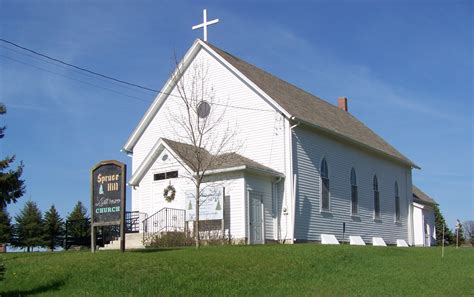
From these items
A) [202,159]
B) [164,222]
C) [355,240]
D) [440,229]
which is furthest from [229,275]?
[440,229]

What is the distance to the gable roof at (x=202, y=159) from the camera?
80.8 feet

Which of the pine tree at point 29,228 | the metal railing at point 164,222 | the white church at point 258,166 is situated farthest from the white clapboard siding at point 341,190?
the pine tree at point 29,228

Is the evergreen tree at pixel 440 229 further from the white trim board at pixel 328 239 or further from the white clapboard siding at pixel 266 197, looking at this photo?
the white clapboard siding at pixel 266 197

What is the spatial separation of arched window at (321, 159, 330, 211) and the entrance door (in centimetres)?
442

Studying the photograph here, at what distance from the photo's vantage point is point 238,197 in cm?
2466

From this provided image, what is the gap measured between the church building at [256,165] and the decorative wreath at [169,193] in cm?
6

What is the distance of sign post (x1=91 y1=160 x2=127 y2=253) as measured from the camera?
1736 centimetres

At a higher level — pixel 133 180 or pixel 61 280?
pixel 133 180

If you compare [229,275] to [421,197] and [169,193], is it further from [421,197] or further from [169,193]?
[421,197]

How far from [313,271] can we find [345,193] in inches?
612

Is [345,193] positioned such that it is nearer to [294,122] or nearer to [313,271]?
[294,122]

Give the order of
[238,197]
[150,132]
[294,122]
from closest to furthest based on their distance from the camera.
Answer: [238,197] < [294,122] < [150,132]

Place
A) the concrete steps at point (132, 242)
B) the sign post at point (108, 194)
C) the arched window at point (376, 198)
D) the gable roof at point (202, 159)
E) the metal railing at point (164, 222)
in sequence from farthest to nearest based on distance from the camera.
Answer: the arched window at point (376, 198) < the metal railing at point (164, 222) < the concrete steps at point (132, 242) < the gable roof at point (202, 159) < the sign post at point (108, 194)

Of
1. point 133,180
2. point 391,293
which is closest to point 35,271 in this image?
point 391,293
